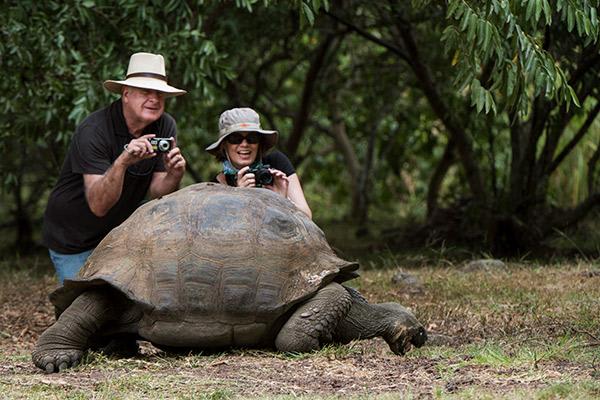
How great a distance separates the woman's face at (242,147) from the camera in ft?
20.1

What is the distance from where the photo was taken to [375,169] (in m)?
15.9

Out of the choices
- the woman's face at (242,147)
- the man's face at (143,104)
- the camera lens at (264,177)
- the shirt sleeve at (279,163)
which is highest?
the man's face at (143,104)

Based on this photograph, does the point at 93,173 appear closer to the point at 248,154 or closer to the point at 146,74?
the point at 146,74

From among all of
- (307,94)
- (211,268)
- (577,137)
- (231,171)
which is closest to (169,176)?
(231,171)

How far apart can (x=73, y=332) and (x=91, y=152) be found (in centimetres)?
132

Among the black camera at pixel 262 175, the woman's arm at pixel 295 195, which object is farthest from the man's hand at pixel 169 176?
the woman's arm at pixel 295 195

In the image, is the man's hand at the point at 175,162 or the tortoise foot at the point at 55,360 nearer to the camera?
the tortoise foot at the point at 55,360

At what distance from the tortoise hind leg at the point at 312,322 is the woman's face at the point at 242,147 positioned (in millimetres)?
1025

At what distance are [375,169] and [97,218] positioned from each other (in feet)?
31.1

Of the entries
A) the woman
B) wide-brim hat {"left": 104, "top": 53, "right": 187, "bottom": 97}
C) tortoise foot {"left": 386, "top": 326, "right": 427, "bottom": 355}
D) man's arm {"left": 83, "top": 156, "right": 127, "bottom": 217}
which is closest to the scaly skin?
tortoise foot {"left": 386, "top": 326, "right": 427, "bottom": 355}

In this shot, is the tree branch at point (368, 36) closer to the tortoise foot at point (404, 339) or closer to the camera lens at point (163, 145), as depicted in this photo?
the camera lens at point (163, 145)

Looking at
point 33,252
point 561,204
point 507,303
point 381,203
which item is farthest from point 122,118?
point 381,203

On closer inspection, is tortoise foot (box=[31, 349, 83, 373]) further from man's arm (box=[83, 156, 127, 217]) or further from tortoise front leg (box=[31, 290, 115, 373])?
man's arm (box=[83, 156, 127, 217])

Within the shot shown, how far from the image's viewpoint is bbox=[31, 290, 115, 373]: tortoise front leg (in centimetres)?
518
